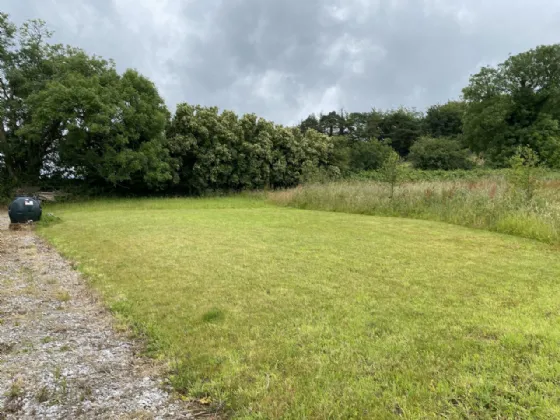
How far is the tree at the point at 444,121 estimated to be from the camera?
48812 mm

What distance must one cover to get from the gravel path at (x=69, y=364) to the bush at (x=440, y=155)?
36.8 meters

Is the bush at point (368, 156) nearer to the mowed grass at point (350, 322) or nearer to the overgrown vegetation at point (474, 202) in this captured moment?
the overgrown vegetation at point (474, 202)

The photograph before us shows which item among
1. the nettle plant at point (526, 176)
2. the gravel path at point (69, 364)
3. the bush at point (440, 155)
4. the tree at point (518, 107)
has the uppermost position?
the tree at point (518, 107)

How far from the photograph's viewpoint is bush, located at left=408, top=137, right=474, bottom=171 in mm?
35219

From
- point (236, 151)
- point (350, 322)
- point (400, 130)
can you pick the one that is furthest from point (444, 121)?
point (350, 322)

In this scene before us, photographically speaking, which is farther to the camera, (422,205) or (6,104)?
(6,104)

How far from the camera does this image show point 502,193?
980 centimetres

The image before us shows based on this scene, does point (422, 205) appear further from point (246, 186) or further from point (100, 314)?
point (246, 186)

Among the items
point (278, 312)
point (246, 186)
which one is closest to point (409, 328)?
point (278, 312)

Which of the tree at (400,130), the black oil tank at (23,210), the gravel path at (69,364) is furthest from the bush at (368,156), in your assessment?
the gravel path at (69,364)

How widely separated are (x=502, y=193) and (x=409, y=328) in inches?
346

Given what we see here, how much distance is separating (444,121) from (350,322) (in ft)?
178

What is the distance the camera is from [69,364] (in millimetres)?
2576

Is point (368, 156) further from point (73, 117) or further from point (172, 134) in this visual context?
point (73, 117)
